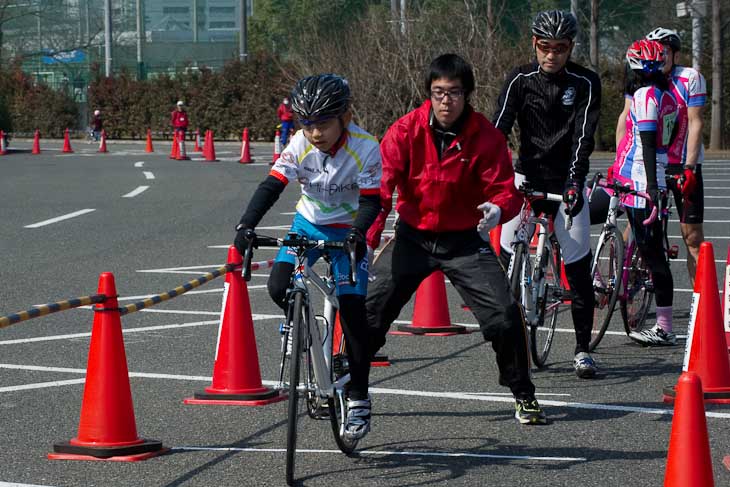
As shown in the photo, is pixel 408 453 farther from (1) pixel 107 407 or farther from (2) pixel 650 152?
(2) pixel 650 152

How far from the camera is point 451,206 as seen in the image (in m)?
6.45

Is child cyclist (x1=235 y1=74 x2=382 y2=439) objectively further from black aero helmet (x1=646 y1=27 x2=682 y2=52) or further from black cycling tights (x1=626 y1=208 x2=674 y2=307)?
black aero helmet (x1=646 y1=27 x2=682 y2=52)

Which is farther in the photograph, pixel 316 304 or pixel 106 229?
pixel 106 229

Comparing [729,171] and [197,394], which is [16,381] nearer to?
[197,394]

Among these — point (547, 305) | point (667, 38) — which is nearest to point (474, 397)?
point (547, 305)

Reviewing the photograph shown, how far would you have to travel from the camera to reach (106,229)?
17.3m

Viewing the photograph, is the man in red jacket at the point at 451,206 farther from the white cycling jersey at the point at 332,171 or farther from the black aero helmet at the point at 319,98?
the black aero helmet at the point at 319,98

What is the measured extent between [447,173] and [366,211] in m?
0.58

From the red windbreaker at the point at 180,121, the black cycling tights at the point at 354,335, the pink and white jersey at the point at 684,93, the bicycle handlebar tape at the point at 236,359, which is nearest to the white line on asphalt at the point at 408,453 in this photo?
the black cycling tights at the point at 354,335

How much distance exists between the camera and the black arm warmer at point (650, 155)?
28.8 feet

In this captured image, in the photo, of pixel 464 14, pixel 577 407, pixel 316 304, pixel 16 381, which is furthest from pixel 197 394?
pixel 464 14

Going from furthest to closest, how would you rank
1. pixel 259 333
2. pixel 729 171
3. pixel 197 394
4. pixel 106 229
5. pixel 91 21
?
pixel 91 21 < pixel 729 171 < pixel 106 229 < pixel 259 333 < pixel 197 394

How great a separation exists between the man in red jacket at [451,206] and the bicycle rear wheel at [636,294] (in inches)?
110

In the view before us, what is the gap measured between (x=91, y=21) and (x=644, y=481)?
134m
